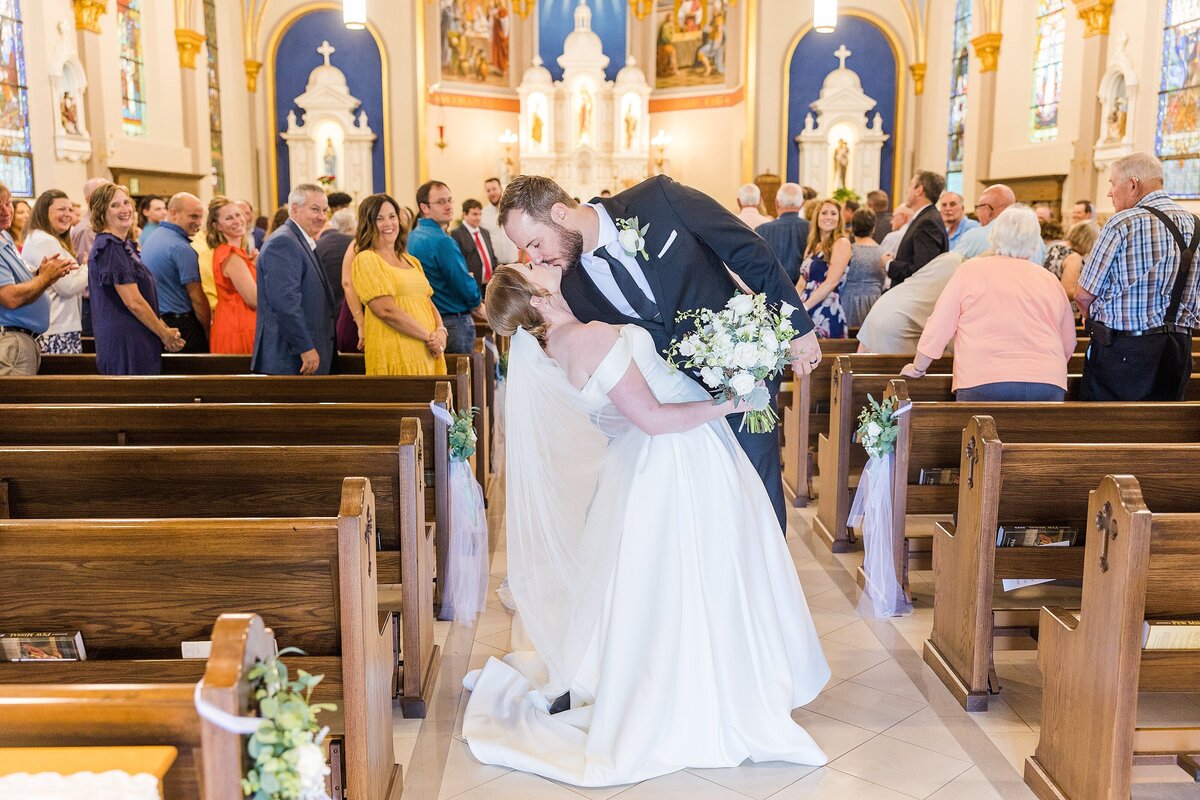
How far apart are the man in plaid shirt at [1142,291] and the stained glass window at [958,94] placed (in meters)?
11.6

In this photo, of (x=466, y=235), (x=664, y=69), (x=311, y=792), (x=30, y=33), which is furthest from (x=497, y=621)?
(x=664, y=69)

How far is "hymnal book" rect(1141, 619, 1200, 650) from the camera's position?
2396 mm

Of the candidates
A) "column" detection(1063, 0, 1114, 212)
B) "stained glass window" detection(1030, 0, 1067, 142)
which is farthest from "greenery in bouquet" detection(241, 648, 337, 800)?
"stained glass window" detection(1030, 0, 1067, 142)

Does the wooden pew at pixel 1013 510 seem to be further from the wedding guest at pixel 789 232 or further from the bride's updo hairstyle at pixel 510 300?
the wedding guest at pixel 789 232

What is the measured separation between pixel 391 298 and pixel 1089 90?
956 cm

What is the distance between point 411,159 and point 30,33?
865cm

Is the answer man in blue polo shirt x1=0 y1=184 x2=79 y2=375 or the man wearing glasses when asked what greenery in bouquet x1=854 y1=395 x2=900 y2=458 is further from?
man in blue polo shirt x1=0 y1=184 x2=79 y2=375

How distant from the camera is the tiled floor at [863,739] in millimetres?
2768

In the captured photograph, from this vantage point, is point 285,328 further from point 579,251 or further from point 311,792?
point 311,792

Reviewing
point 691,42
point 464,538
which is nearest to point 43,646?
point 464,538

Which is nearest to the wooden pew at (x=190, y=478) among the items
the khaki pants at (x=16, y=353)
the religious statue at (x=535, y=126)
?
the khaki pants at (x=16, y=353)

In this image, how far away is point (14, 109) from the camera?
9.27 metres

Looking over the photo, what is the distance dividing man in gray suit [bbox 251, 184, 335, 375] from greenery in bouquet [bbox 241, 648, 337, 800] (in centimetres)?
339

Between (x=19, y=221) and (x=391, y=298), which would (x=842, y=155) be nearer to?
(x=19, y=221)
